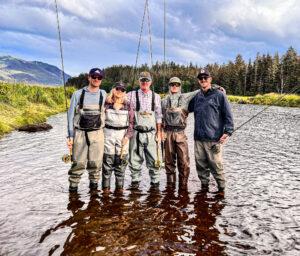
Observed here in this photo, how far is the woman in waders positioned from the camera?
902cm

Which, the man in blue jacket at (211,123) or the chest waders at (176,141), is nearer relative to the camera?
the man in blue jacket at (211,123)

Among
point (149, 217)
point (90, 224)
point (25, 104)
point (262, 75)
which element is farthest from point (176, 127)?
point (262, 75)

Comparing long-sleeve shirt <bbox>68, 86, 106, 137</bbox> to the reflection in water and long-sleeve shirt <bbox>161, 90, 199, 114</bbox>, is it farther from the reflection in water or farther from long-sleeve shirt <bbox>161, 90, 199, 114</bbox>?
long-sleeve shirt <bbox>161, 90, 199, 114</bbox>

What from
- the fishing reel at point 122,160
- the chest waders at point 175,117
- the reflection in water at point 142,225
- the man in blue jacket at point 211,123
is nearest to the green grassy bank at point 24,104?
the fishing reel at point 122,160

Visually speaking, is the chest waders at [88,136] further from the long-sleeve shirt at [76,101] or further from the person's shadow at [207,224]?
the person's shadow at [207,224]

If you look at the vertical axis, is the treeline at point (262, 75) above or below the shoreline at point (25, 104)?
above

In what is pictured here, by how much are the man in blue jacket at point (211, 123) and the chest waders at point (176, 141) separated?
46 centimetres

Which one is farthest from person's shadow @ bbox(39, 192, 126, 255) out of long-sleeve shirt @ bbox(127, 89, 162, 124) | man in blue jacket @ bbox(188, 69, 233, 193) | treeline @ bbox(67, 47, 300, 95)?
Answer: treeline @ bbox(67, 47, 300, 95)

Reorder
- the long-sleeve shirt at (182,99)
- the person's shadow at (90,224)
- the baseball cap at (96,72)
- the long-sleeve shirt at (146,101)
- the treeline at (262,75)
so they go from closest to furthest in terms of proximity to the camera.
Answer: the person's shadow at (90,224), the baseball cap at (96,72), the long-sleeve shirt at (146,101), the long-sleeve shirt at (182,99), the treeline at (262,75)

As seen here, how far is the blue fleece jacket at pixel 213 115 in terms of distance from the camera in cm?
900

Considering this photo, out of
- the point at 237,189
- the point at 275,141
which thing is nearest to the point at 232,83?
the point at 275,141

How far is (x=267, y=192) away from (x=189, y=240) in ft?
15.1

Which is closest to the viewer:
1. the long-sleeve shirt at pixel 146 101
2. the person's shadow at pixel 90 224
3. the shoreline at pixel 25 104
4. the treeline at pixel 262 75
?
the person's shadow at pixel 90 224

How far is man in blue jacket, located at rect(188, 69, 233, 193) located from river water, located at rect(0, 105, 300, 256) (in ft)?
3.22
